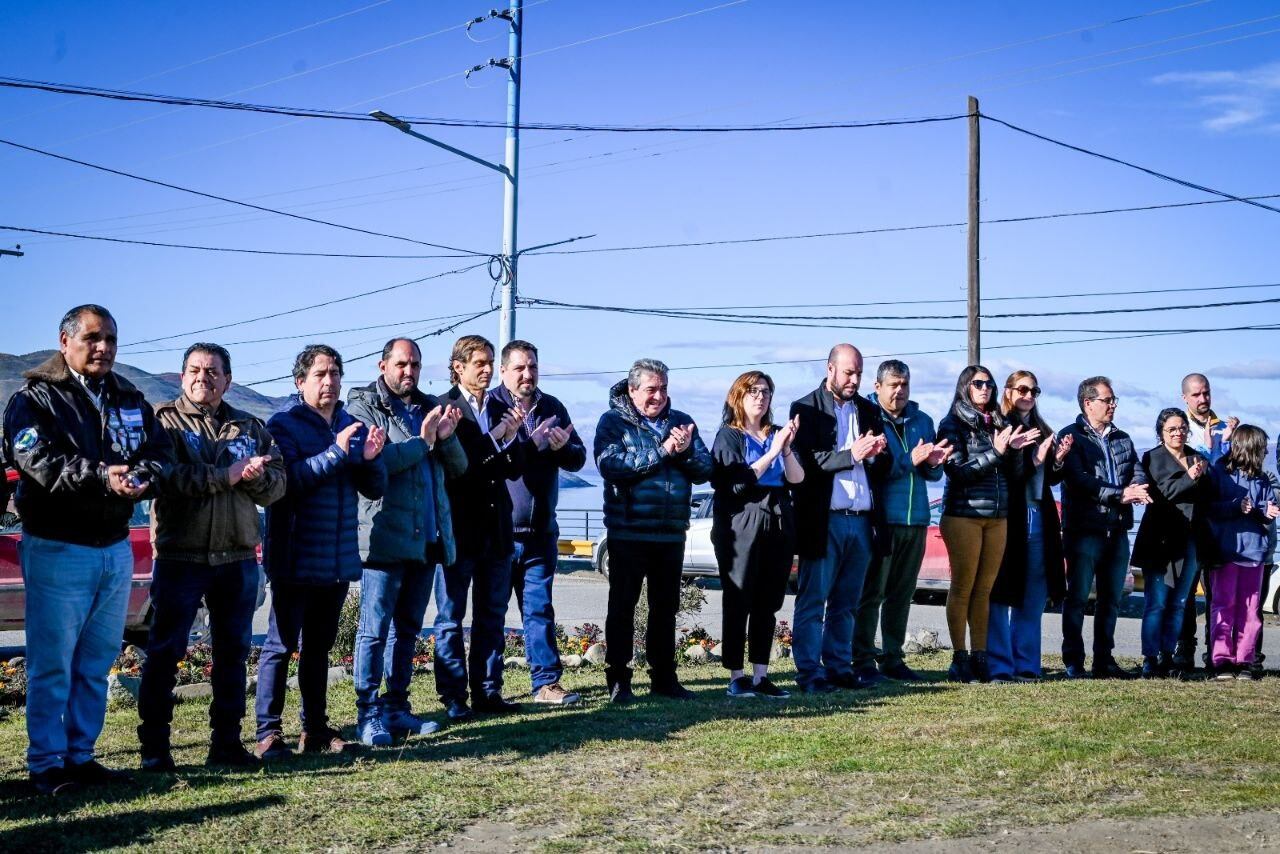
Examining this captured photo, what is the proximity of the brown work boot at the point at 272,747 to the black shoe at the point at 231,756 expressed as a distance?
0.13m

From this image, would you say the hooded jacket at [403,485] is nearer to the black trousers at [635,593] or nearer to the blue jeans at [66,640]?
the black trousers at [635,593]

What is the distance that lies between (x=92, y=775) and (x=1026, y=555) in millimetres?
6410

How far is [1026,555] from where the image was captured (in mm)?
9969

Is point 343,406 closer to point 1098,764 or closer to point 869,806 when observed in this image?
point 869,806

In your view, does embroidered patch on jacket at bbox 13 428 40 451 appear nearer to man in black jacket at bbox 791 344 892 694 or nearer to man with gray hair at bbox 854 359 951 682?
man in black jacket at bbox 791 344 892 694

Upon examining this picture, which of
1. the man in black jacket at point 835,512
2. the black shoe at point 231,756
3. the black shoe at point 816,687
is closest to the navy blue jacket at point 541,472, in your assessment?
the man in black jacket at point 835,512

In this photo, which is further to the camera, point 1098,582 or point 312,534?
point 1098,582

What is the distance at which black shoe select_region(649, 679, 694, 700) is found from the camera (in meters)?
8.91

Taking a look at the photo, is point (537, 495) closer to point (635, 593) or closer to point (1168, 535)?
point (635, 593)

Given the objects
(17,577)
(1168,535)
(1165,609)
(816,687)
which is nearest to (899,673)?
(816,687)

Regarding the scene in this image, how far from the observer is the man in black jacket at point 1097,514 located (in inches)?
400

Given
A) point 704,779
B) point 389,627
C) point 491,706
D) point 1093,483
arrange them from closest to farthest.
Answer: point 704,779
point 389,627
point 491,706
point 1093,483

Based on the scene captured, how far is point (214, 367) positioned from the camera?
653 cm

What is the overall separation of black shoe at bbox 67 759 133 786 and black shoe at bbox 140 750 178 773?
307 millimetres
